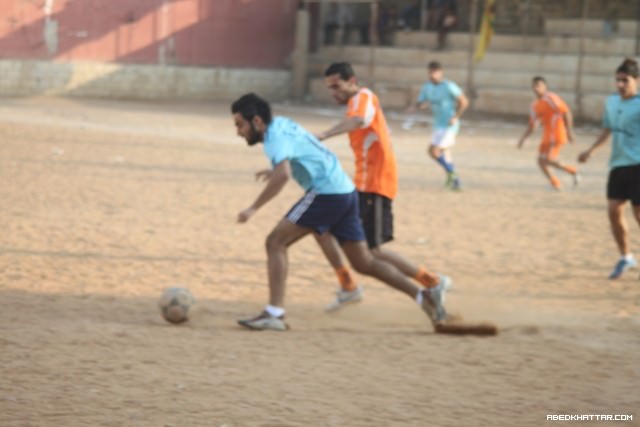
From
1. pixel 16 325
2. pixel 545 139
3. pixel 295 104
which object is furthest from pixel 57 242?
pixel 295 104

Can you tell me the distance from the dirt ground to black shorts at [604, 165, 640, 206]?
77cm

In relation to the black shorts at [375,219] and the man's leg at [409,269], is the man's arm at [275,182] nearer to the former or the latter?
the black shorts at [375,219]

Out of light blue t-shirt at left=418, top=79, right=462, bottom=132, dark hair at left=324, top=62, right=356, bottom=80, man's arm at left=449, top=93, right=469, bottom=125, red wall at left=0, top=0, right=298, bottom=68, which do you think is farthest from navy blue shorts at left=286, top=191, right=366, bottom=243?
red wall at left=0, top=0, right=298, bottom=68

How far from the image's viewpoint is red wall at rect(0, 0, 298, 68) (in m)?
30.7

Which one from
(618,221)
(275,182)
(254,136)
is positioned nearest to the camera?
(275,182)

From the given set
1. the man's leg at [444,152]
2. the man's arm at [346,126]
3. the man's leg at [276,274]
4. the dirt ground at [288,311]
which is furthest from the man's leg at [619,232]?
the man's leg at [444,152]

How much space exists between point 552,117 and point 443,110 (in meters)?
1.63

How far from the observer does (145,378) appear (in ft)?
20.2

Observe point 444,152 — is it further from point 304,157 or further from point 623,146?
point 304,157

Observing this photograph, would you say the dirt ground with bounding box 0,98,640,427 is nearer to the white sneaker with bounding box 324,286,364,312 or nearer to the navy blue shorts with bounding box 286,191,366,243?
the white sneaker with bounding box 324,286,364,312

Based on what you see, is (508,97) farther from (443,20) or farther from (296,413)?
(296,413)

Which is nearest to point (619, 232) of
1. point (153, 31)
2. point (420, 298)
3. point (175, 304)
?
point (420, 298)

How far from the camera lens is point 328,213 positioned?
25.7ft

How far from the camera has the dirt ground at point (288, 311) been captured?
19.2 feet
